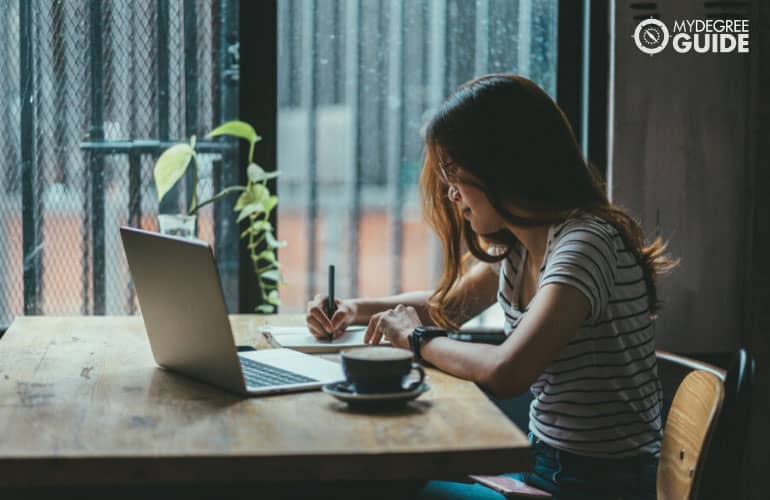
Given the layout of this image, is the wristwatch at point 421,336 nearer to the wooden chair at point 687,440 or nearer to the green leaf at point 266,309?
the wooden chair at point 687,440

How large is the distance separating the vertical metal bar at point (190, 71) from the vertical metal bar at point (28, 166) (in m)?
0.41

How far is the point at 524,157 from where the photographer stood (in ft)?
5.44

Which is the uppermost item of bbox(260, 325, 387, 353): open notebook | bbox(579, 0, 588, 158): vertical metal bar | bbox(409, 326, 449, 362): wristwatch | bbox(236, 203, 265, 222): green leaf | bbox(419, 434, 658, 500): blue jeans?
bbox(579, 0, 588, 158): vertical metal bar

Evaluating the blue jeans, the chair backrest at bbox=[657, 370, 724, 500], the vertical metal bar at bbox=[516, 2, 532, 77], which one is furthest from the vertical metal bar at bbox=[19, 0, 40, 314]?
the chair backrest at bbox=[657, 370, 724, 500]

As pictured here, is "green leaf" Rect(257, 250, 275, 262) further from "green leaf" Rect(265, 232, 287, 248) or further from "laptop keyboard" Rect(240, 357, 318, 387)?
"laptop keyboard" Rect(240, 357, 318, 387)

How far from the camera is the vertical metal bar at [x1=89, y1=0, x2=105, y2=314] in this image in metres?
2.59

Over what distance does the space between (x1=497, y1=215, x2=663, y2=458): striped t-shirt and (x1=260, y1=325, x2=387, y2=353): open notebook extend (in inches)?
14.7

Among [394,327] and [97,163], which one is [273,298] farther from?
[394,327]

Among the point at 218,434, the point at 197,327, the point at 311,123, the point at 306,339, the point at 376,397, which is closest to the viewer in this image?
the point at 218,434

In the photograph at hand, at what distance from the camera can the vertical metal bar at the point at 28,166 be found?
101 inches

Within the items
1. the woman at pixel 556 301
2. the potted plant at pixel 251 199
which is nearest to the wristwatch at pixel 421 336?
the woman at pixel 556 301

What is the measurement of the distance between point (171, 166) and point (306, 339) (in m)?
0.89

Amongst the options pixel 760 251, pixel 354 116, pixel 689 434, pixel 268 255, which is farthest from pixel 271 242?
pixel 689 434

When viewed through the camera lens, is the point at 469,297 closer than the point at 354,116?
Yes
